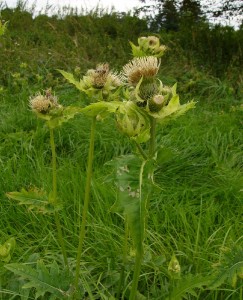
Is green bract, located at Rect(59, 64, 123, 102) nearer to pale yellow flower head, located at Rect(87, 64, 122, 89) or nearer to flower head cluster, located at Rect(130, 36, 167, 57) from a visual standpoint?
pale yellow flower head, located at Rect(87, 64, 122, 89)

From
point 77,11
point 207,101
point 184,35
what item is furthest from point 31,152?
point 77,11

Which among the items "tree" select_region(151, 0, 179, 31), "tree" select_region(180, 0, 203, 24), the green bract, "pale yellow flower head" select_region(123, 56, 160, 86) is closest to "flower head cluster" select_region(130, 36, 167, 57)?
the green bract

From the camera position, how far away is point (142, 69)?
121 cm

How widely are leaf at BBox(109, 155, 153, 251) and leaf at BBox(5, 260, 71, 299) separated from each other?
0.58 m

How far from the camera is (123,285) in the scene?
181cm

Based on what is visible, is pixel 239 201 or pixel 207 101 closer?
pixel 239 201

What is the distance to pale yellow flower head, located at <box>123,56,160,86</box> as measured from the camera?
120 centimetres

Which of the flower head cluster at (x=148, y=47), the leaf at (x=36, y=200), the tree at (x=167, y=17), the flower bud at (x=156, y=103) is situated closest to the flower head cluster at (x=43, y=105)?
the leaf at (x=36, y=200)

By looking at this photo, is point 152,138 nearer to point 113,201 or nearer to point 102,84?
point 102,84

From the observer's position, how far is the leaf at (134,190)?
3.32 feet

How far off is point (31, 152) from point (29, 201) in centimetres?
150

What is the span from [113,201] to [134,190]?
1.35 m

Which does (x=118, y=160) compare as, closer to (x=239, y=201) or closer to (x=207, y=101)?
(x=239, y=201)

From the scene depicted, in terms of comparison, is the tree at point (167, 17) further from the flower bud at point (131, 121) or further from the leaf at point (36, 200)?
the flower bud at point (131, 121)
